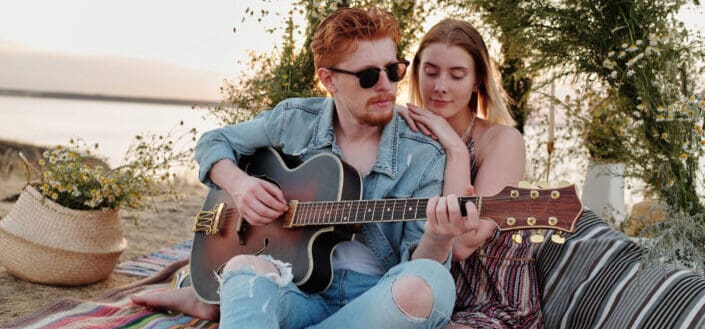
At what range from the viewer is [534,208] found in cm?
220

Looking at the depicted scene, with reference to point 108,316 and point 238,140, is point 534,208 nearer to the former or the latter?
point 238,140

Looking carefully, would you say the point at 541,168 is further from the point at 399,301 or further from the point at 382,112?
the point at 399,301

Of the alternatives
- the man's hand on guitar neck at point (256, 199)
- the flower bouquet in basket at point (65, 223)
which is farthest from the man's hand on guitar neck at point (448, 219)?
the flower bouquet in basket at point (65, 223)

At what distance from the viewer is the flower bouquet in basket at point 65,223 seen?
13.6ft

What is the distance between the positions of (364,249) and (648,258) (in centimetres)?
110

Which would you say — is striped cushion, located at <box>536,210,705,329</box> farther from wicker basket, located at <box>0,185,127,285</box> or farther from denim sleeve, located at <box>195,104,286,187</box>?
wicker basket, located at <box>0,185,127,285</box>

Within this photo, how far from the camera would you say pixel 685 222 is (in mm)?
3334

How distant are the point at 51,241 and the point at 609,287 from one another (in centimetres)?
305

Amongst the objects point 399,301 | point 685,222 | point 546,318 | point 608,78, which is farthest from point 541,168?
point 399,301

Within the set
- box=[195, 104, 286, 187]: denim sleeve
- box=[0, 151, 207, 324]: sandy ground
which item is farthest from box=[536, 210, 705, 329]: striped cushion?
box=[0, 151, 207, 324]: sandy ground

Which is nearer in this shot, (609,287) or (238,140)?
(609,287)

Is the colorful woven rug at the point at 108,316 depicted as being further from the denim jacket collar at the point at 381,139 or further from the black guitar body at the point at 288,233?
the denim jacket collar at the point at 381,139

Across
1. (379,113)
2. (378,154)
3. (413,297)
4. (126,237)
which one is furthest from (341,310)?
(126,237)

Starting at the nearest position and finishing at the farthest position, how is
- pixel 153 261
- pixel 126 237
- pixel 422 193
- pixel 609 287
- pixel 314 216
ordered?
pixel 314 216 → pixel 422 193 → pixel 609 287 → pixel 153 261 → pixel 126 237
